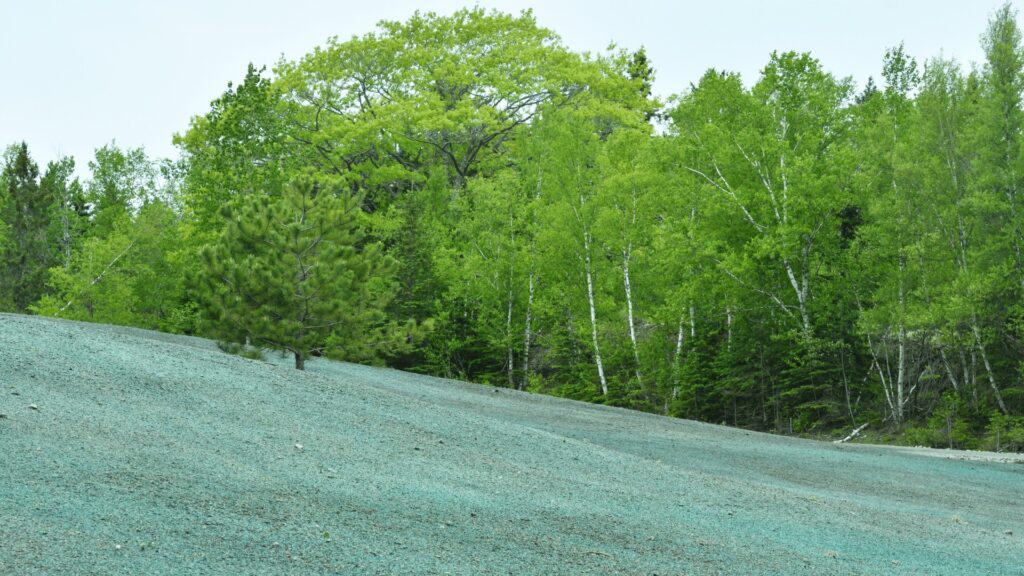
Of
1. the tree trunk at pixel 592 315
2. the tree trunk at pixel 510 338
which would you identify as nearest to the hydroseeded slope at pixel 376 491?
the tree trunk at pixel 592 315

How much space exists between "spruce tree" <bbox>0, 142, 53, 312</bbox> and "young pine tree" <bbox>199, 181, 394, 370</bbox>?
87.4 ft

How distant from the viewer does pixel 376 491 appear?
7348 mm

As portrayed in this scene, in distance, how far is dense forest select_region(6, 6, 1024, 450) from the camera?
1761cm

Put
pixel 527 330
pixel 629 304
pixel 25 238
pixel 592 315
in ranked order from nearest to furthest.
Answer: pixel 629 304, pixel 592 315, pixel 527 330, pixel 25 238

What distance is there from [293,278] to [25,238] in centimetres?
2974

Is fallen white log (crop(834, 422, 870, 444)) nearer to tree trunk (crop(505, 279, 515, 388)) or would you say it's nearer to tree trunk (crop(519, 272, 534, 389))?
tree trunk (crop(519, 272, 534, 389))

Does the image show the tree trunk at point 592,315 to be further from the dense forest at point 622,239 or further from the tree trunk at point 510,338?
the tree trunk at point 510,338

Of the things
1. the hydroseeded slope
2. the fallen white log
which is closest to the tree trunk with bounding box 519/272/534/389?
the fallen white log

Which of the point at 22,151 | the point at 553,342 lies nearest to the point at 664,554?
the point at 553,342

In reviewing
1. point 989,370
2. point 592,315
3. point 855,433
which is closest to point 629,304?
point 592,315

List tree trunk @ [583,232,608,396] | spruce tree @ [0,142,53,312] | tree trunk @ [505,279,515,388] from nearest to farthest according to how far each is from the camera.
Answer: tree trunk @ [583,232,608,396] < tree trunk @ [505,279,515,388] < spruce tree @ [0,142,53,312]

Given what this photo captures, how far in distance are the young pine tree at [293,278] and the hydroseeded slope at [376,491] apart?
206 cm

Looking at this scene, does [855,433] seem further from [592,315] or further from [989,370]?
[592,315]

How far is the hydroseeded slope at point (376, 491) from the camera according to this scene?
563cm
